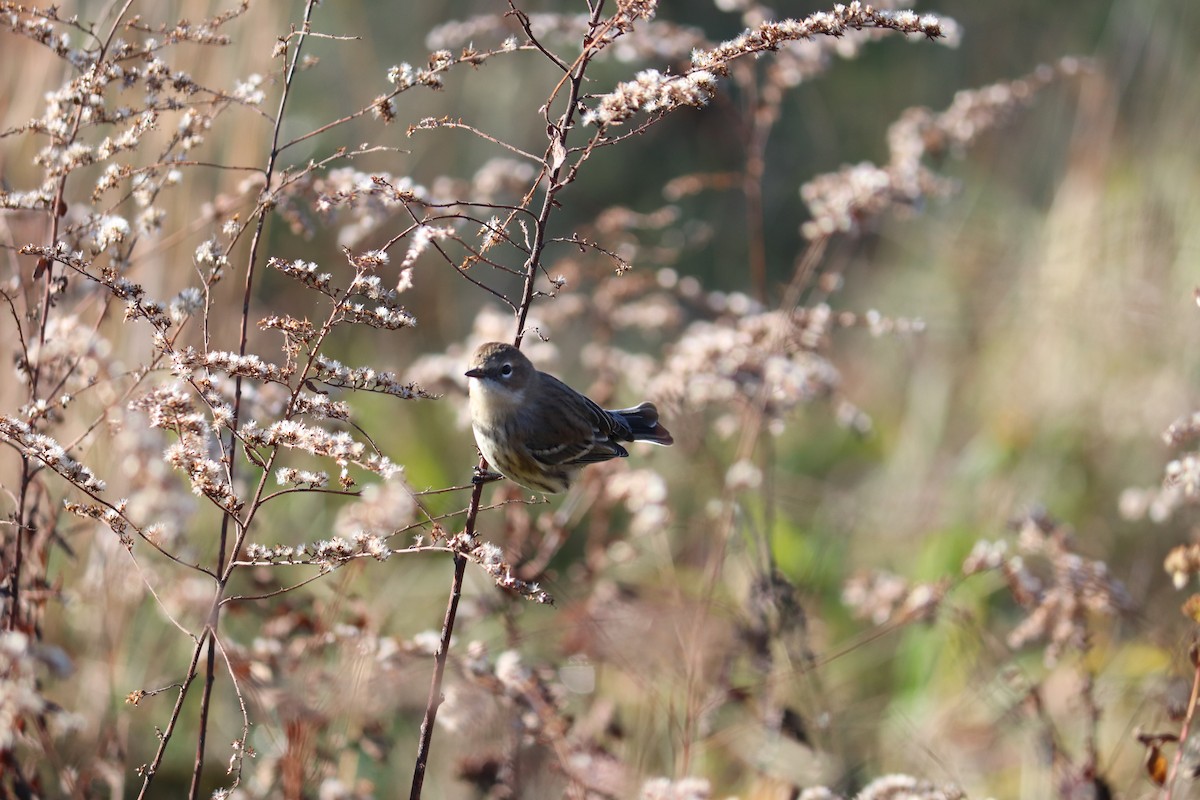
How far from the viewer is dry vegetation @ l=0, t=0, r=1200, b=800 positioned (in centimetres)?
202

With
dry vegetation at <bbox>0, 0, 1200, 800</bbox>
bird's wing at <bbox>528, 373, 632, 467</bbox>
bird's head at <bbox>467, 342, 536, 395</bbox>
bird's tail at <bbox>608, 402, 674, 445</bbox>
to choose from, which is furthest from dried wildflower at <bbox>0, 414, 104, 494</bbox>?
bird's tail at <bbox>608, 402, 674, 445</bbox>

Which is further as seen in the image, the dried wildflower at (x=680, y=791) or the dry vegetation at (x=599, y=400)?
the dried wildflower at (x=680, y=791)

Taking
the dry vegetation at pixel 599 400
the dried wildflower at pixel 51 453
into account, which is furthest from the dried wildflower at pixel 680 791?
the dried wildflower at pixel 51 453

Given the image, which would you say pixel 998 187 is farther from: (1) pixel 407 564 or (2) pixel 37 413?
(2) pixel 37 413

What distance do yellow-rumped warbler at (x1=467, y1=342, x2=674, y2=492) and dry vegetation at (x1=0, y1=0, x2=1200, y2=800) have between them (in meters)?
0.23

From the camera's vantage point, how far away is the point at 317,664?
2.96 metres

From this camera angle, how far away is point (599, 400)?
405cm

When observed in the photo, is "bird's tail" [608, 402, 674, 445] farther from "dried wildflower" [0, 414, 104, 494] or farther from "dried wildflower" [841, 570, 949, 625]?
"dried wildflower" [0, 414, 104, 494]

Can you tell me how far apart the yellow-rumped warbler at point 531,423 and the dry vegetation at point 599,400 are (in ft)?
0.75


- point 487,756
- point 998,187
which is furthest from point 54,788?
point 998,187

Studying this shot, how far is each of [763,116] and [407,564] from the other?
8.59 feet

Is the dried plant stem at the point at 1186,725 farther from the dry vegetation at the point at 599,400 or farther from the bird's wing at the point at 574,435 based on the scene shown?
the bird's wing at the point at 574,435

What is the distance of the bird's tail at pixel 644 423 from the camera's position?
3459mm

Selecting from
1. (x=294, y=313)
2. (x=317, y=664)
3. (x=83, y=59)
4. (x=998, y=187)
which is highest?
(x=998, y=187)
